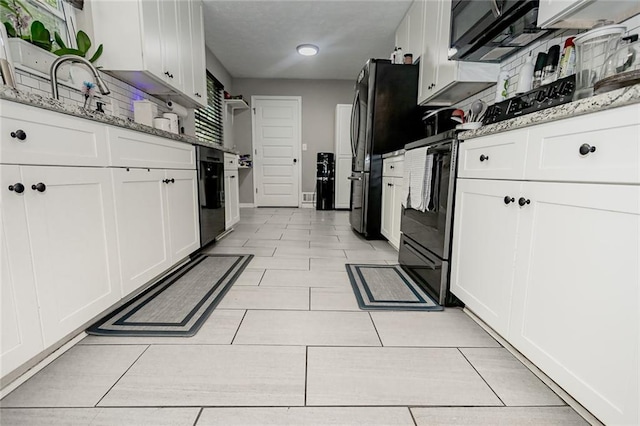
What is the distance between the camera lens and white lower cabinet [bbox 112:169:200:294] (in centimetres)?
139

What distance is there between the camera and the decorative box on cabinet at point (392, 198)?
7.68 ft

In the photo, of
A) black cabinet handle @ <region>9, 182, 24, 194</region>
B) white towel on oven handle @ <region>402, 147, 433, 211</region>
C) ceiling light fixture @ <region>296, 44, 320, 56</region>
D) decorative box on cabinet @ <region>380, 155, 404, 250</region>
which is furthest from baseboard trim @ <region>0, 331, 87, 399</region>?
ceiling light fixture @ <region>296, 44, 320, 56</region>

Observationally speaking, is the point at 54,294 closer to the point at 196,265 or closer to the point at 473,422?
the point at 196,265

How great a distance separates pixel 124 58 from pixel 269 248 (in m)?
1.75

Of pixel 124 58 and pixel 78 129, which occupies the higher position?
pixel 124 58

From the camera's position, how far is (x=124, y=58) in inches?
77.0

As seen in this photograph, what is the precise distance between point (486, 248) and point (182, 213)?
189 centimetres

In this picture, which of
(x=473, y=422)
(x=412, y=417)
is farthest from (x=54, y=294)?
(x=473, y=422)

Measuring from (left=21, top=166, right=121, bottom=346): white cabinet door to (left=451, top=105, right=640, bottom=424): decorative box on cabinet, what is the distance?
5.34ft

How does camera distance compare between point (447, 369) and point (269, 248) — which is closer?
point (447, 369)

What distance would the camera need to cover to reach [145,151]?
1584 millimetres

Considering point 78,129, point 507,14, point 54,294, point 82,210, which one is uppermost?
point 507,14

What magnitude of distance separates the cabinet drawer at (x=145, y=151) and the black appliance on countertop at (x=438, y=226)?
1.60m

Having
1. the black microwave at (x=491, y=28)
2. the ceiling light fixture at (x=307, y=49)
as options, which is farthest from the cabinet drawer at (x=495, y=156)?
the ceiling light fixture at (x=307, y=49)
